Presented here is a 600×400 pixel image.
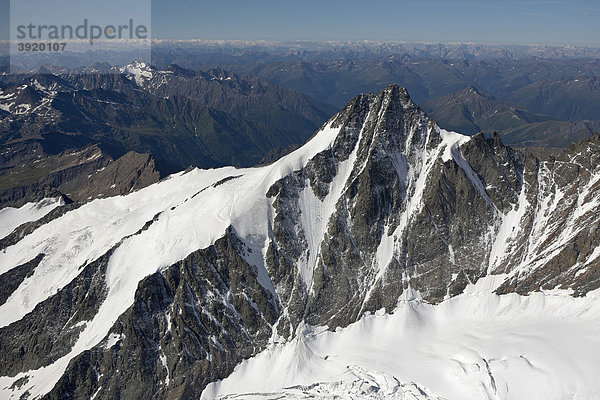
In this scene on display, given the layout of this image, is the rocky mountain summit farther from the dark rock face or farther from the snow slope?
the snow slope

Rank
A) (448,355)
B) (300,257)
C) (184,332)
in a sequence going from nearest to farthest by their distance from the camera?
(448,355)
(184,332)
(300,257)

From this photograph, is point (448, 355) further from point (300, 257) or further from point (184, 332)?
point (184, 332)

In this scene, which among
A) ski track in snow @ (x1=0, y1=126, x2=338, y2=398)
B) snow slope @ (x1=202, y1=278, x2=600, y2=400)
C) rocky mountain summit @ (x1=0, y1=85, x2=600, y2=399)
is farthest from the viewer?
ski track in snow @ (x1=0, y1=126, x2=338, y2=398)

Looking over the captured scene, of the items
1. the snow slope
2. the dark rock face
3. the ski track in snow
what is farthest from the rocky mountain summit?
the snow slope

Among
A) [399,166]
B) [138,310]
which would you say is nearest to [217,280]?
[138,310]

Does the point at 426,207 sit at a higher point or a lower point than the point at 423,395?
higher

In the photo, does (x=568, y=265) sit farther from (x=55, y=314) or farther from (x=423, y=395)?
(x=55, y=314)

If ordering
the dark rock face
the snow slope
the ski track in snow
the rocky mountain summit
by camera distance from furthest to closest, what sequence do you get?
the ski track in snow, the rocky mountain summit, the dark rock face, the snow slope

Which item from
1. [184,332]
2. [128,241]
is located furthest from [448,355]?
[128,241]
